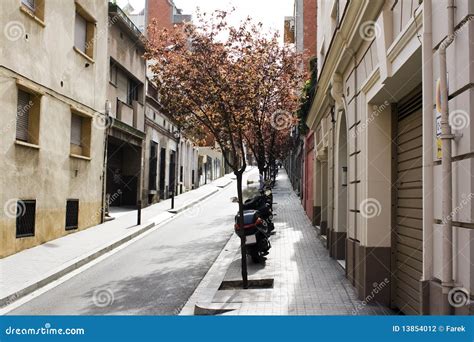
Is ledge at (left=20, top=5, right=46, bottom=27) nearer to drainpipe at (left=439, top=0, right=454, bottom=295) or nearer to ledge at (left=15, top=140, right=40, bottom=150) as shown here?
ledge at (left=15, top=140, right=40, bottom=150)

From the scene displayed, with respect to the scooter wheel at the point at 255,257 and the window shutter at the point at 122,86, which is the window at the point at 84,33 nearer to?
the window shutter at the point at 122,86

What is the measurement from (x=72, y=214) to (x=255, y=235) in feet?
24.2

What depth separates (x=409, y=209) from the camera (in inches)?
229

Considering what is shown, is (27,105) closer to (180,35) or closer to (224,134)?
(180,35)

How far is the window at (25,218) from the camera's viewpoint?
1098 centimetres

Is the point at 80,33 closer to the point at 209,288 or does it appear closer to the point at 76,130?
the point at 76,130

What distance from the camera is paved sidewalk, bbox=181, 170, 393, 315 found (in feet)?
20.7

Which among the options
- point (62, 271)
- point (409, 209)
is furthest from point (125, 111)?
point (409, 209)

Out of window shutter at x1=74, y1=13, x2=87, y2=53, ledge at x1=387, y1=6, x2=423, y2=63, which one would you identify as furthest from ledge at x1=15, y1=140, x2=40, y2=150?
ledge at x1=387, y1=6, x2=423, y2=63

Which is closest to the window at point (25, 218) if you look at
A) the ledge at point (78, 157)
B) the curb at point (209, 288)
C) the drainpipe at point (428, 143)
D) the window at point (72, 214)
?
the window at point (72, 214)

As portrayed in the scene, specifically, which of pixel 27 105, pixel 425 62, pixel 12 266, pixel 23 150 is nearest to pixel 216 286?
pixel 12 266

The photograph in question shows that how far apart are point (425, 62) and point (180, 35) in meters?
7.94
